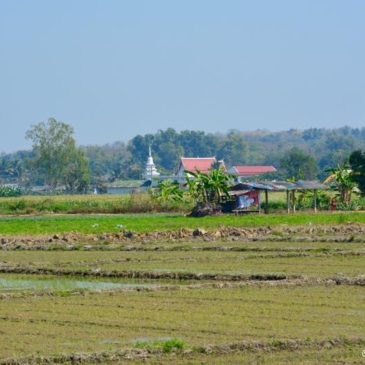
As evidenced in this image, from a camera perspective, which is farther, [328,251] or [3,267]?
[328,251]

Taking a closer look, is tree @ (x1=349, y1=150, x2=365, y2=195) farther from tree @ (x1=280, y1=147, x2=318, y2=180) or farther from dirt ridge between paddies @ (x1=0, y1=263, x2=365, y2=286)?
tree @ (x1=280, y1=147, x2=318, y2=180)

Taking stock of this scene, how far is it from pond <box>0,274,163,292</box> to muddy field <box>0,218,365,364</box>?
25mm

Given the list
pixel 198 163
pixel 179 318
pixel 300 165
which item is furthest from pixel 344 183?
pixel 300 165

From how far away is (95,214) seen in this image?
53.2 m

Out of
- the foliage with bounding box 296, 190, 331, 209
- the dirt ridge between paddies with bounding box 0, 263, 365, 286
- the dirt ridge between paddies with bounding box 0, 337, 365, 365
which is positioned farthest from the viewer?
the foliage with bounding box 296, 190, 331, 209

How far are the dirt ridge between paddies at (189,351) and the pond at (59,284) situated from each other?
656cm

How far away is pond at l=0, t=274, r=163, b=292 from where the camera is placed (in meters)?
19.5

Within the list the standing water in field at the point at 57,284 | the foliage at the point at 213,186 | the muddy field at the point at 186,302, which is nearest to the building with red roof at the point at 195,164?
the foliage at the point at 213,186

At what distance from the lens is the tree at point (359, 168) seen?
5122 centimetres

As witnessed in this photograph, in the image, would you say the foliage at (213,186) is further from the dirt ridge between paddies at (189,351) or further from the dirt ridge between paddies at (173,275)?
the dirt ridge between paddies at (189,351)

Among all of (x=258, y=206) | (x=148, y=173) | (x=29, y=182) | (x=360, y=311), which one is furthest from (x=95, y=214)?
(x=29, y=182)

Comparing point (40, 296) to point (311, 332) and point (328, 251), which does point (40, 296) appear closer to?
point (311, 332)

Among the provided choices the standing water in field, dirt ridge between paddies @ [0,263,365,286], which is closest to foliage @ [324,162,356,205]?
dirt ridge between paddies @ [0,263,365,286]

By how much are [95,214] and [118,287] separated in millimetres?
34037
